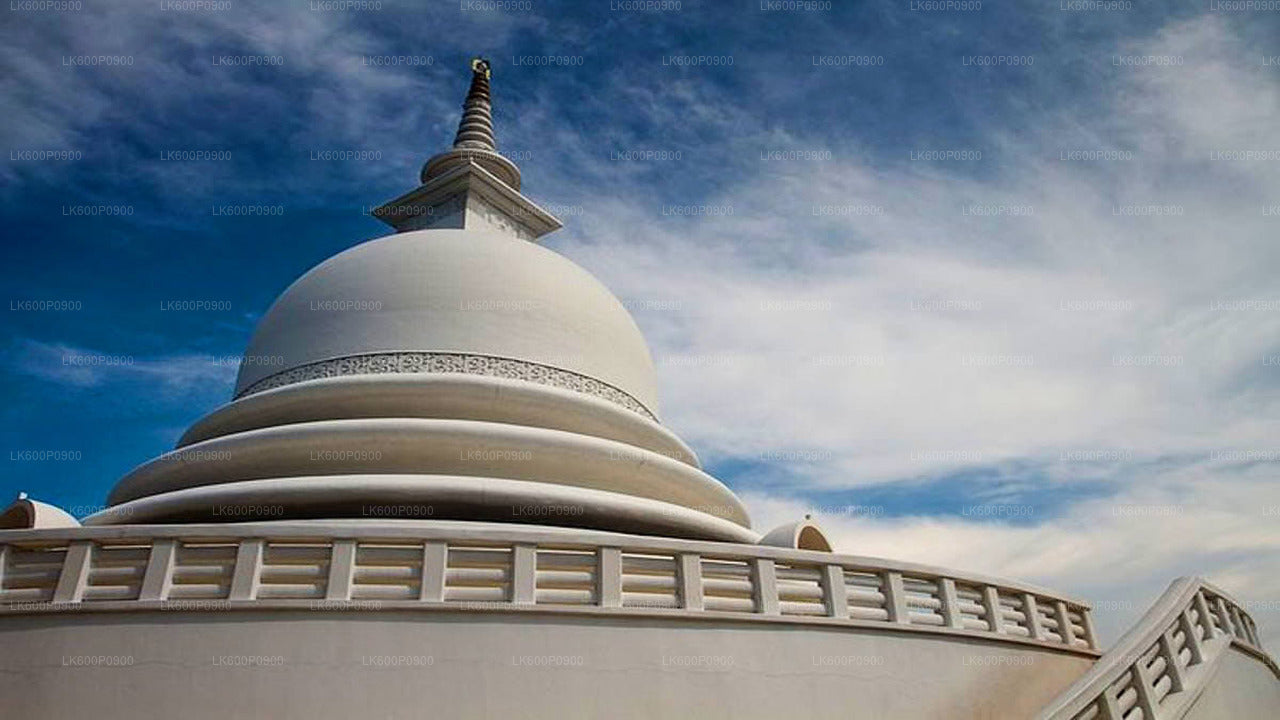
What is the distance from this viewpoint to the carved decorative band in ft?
43.7

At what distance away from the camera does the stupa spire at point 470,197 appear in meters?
19.0

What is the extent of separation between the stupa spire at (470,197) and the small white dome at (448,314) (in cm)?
320

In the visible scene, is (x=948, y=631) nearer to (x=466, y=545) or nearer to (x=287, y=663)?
(x=466, y=545)

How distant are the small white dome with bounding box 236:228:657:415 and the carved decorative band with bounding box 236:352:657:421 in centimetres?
7

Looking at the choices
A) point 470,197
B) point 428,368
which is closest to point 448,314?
point 428,368

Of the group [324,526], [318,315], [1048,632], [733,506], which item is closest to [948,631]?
[1048,632]

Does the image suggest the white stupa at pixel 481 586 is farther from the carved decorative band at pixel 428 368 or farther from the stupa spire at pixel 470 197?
the stupa spire at pixel 470 197

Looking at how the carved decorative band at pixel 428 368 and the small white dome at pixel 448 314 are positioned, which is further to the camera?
the small white dome at pixel 448 314

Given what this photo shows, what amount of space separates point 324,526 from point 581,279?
826cm

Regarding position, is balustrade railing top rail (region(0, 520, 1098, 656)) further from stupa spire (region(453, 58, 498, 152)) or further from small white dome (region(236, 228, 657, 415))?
stupa spire (region(453, 58, 498, 152))

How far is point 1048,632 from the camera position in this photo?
1135cm

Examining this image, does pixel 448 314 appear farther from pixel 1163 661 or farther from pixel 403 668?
pixel 1163 661

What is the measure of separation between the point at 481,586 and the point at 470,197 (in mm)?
11975

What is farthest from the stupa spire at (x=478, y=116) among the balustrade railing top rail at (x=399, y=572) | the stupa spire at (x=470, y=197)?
the balustrade railing top rail at (x=399, y=572)
